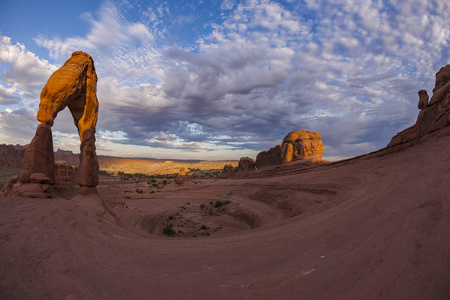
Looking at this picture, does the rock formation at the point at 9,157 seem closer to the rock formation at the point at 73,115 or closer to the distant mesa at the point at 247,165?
the distant mesa at the point at 247,165

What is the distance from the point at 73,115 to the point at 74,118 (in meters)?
0.21

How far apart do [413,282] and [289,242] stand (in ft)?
10.1

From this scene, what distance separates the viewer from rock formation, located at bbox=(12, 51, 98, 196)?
10.3 m

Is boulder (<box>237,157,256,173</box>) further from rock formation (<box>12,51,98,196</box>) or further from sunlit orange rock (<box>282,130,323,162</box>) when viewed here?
rock formation (<box>12,51,98,196</box>)

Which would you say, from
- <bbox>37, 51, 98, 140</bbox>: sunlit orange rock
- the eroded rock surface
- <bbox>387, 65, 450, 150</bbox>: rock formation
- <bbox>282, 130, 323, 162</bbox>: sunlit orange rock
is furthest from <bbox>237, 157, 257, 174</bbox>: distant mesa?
the eroded rock surface

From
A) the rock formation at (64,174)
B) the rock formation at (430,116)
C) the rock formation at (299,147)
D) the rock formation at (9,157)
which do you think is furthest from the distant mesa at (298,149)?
the rock formation at (9,157)

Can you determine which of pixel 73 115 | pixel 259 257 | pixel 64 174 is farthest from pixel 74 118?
pixel 259 257

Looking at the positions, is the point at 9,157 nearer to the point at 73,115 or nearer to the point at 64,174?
the point at 64,174

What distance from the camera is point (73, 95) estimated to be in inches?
508

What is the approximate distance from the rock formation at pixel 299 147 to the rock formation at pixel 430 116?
21733 mm

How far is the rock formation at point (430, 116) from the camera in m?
11.3

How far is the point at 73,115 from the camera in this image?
14992 mm

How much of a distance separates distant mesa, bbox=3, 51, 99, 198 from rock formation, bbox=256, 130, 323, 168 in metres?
31.7

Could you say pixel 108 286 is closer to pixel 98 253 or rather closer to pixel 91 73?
pixel 98 253
